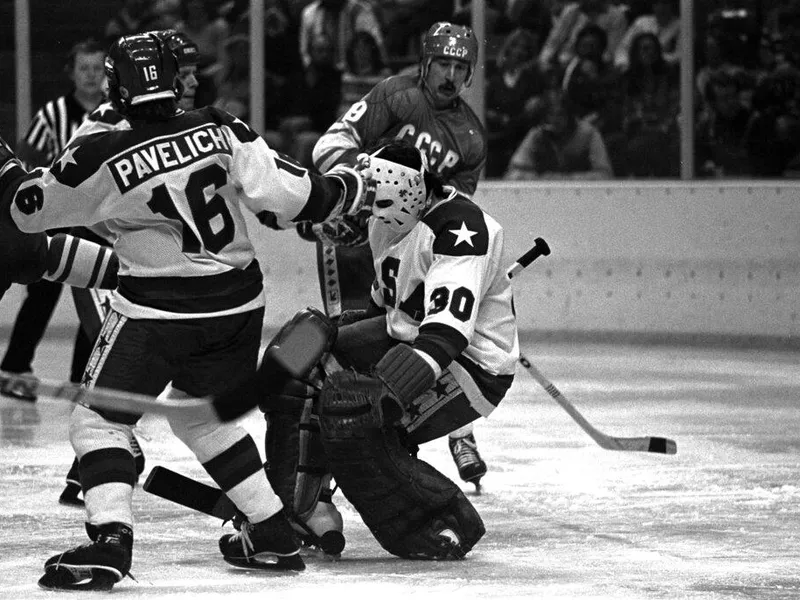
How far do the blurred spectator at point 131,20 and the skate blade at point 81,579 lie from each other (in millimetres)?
6348

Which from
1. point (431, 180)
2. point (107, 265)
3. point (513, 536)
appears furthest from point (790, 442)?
point (107, 265)

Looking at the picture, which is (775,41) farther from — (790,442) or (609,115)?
(790,442)

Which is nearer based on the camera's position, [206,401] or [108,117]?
[206,401]

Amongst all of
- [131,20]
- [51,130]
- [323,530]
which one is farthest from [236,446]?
[131,20]

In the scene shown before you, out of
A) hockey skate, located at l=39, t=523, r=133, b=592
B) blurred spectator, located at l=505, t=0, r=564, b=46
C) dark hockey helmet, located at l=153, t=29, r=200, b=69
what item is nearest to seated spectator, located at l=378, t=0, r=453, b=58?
blurred spectator, located at l=505, t=0, r=564, b=46

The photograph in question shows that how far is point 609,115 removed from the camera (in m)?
9.45

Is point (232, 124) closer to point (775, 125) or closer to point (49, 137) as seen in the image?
point (49, 137)

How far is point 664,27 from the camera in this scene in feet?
30.5

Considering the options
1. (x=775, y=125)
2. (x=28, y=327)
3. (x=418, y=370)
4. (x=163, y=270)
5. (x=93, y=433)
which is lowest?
(x=28, y=327)

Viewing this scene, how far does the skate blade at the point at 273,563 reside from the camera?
420 cm

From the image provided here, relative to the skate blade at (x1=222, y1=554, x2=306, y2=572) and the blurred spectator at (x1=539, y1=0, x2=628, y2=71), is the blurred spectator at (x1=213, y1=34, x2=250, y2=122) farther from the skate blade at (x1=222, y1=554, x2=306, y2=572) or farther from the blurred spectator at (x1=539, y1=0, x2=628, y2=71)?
the skate blade at (x1=222, y1=554, x2=306, y2=572)

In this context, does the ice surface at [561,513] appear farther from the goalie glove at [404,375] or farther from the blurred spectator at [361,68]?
the blurred spectator at [361,68]

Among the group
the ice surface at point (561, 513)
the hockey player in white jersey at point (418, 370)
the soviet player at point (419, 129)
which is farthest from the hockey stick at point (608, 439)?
the hockey player in white jersey at point (418, 370)

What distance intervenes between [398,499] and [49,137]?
360cm
